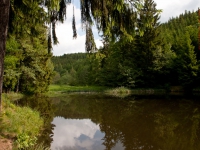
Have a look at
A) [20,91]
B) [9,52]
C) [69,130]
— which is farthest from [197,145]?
[20,91]

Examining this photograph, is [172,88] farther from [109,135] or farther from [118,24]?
[118,24]

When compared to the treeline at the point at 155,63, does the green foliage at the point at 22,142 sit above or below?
below

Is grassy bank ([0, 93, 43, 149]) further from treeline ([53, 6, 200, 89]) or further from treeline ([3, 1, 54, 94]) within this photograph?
treeline ([53, 6, 200, 89])

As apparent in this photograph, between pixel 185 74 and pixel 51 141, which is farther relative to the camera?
pixel 185 74

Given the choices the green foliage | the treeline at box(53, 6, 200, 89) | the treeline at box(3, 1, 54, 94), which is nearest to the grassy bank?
the green foliage

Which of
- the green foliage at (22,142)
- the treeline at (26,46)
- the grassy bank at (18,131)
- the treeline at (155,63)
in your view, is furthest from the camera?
the treeline at (155,63)

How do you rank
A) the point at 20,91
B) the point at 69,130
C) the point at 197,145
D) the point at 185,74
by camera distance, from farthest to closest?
the point at 185,74 < the point at 20,91 < the point at 69,130 < the point at 197,145

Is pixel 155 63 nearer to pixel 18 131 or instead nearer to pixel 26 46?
pixel 26 46

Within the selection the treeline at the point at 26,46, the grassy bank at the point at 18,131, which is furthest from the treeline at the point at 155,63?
the grassy bank at the point at 18,131

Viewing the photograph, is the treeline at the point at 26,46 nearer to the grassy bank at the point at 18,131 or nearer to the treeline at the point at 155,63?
the grassy bank at the point at 18,131

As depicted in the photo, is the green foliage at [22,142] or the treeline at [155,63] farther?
the treeline at [155,63]

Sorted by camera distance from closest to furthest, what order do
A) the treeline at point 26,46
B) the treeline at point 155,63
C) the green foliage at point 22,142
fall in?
the treeline at point 26,46 < the green foliage at point 22,142 < the treeline at point 155,63

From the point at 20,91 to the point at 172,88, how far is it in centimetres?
2278

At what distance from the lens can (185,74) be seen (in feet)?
104
